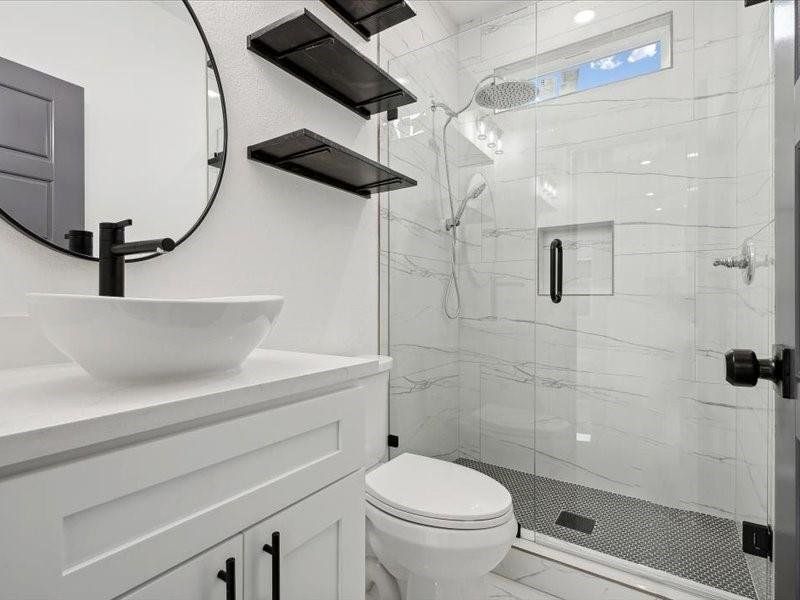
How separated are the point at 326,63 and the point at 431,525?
143 cm

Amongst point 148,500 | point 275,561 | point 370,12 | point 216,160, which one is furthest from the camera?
point 370,12

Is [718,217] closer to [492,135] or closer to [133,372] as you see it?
[492,135]

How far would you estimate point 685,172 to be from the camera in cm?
185

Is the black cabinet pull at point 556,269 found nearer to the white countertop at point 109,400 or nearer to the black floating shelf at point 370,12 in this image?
the black floating shelf at point 370,12

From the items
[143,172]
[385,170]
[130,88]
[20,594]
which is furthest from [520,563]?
→ [130,88]

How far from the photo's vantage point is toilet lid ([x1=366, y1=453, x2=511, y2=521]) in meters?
1.25

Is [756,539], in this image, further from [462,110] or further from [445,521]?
[462,110]

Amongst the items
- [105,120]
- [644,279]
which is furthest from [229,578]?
[644,279]

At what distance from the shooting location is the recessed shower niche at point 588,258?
198 centimetres

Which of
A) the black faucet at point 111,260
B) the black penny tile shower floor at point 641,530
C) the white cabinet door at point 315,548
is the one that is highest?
the black faucet at point 111,260

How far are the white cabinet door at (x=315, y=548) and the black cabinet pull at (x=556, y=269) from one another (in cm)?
138

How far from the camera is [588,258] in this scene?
198cm

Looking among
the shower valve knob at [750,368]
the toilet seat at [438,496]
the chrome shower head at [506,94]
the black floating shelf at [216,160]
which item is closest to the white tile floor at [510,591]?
the toilet seat at [438,496]

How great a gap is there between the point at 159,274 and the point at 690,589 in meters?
1.88
